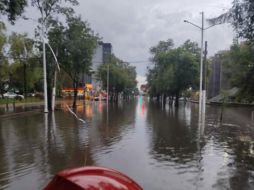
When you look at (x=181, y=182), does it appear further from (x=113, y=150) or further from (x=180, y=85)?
(x=180, y=85)

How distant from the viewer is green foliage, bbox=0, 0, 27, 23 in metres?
12.8

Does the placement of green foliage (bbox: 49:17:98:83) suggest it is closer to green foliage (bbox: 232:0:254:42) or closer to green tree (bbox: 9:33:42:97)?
green tree (bbox: 9:33:42:97)

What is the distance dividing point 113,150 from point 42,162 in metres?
2.69

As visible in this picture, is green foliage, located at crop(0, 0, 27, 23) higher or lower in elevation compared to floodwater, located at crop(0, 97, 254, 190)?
higher

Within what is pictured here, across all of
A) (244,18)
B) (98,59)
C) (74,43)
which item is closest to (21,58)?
(74,43)

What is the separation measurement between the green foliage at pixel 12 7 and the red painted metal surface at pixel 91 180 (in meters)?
11.6

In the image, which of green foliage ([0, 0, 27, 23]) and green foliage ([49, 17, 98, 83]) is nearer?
green foliage ([0, 0, 27, 23])

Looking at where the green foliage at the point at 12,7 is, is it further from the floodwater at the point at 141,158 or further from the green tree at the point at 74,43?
the green tree at the point at 74,43

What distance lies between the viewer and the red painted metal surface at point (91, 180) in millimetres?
2078

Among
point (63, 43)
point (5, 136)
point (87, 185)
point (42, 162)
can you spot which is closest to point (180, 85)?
point (63, 43)

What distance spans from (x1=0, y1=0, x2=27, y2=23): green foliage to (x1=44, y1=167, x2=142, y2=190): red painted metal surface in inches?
457

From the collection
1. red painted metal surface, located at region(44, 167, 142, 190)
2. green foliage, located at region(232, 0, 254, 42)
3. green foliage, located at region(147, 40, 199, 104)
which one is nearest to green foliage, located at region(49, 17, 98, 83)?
green foliage, located at region(147, 40, 199, 104)

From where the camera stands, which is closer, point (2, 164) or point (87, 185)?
point (87, 185)

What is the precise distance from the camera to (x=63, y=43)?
39.5m
